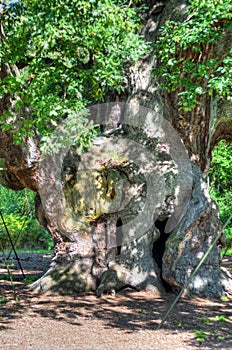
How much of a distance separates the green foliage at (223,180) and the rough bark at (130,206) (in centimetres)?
924

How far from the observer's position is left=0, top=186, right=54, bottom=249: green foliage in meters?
16.4

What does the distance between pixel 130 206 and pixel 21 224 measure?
9.87m

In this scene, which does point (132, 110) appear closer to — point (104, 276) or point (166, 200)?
point (166, 200)

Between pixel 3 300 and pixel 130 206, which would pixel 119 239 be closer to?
pixel 130 206

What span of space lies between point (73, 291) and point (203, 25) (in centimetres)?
433

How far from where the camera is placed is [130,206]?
24.1 ft

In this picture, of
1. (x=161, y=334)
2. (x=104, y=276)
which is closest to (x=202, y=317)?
(x=161, y=334)

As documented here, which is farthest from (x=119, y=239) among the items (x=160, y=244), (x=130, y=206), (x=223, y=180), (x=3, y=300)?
(x=223, y=180)

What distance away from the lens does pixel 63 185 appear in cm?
715

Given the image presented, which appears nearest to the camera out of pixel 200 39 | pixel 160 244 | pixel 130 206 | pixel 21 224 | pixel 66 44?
pixel 66 44

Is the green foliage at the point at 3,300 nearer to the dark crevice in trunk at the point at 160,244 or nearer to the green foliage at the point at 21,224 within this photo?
the dark crevice in trunk at the point at 160,244

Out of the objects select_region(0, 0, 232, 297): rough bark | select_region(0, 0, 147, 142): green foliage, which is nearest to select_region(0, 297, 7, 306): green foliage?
select_region(0, 0, 232, 297): rough bark

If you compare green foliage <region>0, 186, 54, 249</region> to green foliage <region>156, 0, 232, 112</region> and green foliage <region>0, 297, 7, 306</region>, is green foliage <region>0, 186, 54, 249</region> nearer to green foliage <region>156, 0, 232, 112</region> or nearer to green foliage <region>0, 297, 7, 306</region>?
green foliage <region>0, 297, 7, 306</region>

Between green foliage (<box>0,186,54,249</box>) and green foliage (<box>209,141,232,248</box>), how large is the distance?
7.35m
